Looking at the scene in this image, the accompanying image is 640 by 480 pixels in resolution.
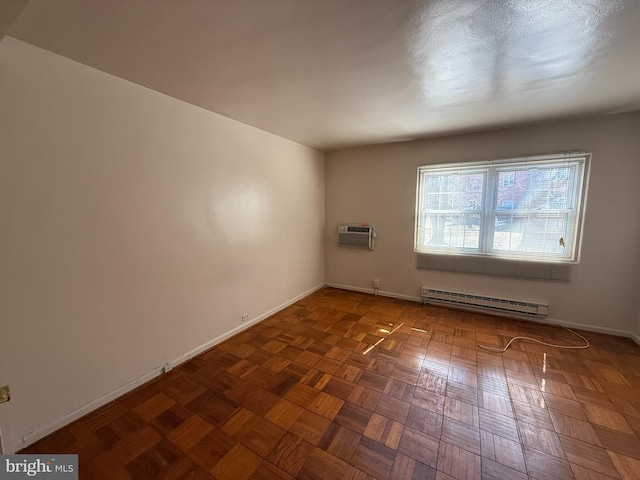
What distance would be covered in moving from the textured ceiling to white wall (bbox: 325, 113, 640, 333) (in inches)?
17.8

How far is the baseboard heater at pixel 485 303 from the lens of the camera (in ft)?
9.59

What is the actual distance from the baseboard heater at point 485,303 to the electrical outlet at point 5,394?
3.78m

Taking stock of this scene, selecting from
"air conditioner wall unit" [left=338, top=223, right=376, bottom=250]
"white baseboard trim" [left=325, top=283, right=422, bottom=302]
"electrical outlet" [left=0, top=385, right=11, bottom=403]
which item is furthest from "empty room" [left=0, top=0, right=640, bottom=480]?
"air conditioner wall unit" [left=338, top=223, right=376, bottom=250]

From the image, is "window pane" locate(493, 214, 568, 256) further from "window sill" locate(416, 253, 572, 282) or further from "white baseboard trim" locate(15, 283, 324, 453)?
"white baseboard trim" locate(15, 283, 324, 453)

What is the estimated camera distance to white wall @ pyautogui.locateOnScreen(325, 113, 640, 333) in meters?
2.52

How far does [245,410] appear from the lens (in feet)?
5.55

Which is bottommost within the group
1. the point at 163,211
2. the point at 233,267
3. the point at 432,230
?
the point at 233,267

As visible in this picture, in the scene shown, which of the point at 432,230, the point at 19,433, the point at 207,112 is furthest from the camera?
the point at 432,230

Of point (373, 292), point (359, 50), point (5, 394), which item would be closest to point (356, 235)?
point (373, 292)

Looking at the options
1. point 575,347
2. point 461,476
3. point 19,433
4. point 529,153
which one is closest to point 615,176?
point 529,153

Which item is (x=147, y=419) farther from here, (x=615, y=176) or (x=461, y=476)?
(x=615, y=176)

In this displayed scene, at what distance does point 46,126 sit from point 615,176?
4.66m

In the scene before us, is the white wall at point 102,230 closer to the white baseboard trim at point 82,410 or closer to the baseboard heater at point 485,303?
the white baseboard trim at point 82,410

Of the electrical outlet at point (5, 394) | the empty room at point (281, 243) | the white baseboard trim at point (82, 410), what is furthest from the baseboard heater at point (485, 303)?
the electrical outlet at point (5, 394)
